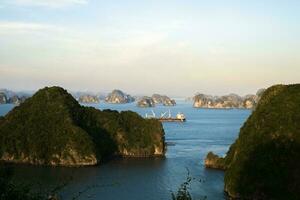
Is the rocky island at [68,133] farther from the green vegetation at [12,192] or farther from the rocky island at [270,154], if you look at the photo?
the green vegetation at [12,192]

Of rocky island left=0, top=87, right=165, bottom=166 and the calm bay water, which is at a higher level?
rocky island left=0, top=87, right=165, bottom=166

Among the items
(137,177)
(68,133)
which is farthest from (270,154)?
(68,133)

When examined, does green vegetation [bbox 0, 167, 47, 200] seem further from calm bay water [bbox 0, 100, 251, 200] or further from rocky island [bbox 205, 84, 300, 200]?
rocky island [bbox 205, 84, 300, 200]

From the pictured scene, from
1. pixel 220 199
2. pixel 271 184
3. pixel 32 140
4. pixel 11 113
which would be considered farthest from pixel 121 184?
pixel 11 113

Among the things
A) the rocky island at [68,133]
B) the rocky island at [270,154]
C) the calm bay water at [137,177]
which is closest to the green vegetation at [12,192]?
the calm bay water at [137,177]

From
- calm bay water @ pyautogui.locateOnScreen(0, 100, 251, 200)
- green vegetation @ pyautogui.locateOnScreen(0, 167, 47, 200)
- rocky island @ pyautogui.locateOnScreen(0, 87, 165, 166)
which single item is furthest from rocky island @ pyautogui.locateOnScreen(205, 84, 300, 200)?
green vegetation @ pyautogui.locateOnScreen(0, 167, 47, 200)

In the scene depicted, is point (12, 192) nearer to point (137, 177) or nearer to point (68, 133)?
point (137, 177)
